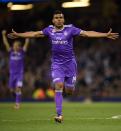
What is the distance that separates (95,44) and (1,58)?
4839 mm

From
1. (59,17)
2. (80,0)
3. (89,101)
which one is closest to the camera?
(59,17)

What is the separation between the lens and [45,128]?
14.2 meters

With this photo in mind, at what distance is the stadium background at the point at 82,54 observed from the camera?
3225cm

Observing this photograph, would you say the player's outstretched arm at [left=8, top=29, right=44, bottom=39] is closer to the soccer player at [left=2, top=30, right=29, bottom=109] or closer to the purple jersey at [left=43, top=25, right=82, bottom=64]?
the purple jersey at [left=43, top=25, right=82, bottom=64]

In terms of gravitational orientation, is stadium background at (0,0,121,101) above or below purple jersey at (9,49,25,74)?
below

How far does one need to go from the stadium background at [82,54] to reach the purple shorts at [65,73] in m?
14.4

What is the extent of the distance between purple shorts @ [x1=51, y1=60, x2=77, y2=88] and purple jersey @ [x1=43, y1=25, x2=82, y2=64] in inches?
5.4

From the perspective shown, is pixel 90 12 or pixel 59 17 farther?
pixel 90 12

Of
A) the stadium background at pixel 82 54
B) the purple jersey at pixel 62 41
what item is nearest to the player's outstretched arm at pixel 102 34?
the purple jersey at pixel 62 41

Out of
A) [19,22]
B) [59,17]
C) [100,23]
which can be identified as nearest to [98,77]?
[100,23]

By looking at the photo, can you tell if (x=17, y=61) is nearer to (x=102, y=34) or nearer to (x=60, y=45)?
(x=60, y=45)

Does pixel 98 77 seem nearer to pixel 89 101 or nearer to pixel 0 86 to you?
pixel 89 101

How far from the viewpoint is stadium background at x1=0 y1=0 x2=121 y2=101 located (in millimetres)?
32250

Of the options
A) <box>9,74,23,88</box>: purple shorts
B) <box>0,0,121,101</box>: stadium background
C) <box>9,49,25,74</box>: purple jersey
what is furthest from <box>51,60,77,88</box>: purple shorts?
<box>0,0,121,101</box>: stadium background
